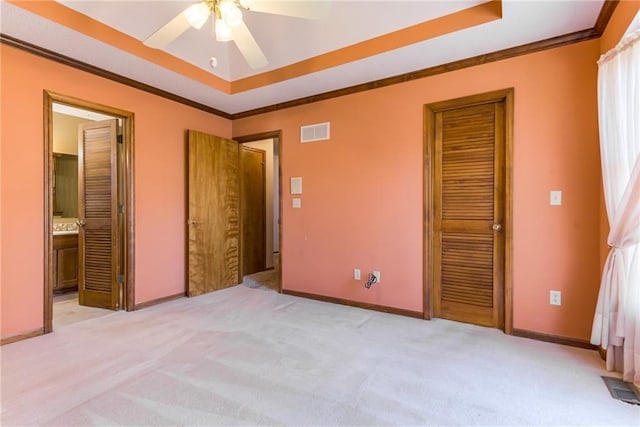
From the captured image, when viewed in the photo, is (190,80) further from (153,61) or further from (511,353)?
(511,353)

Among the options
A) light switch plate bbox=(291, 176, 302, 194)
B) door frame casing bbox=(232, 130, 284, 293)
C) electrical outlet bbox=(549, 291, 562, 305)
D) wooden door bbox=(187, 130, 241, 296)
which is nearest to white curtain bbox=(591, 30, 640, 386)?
electrical outlet bbox=(549, 291, 562, 305)

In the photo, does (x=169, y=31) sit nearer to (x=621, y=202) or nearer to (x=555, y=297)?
(x=621, y=202)

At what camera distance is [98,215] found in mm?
3467

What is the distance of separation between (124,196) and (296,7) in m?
2.70

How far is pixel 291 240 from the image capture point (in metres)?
4.06

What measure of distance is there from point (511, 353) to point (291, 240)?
103 inches

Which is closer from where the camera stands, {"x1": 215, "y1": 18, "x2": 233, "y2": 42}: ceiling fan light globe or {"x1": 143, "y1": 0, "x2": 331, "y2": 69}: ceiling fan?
{"x1": 143, "y1": 0, "x2": 331, "y2": 69}: ceiling fan

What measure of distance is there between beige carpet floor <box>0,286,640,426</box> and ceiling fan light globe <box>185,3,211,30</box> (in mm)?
2266

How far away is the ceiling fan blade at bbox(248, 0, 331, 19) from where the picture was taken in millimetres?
1816

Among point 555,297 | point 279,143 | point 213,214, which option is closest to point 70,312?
point 213,214

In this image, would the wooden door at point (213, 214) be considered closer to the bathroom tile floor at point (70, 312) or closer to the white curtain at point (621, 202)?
the bathroom tile floor at point (70, 312)

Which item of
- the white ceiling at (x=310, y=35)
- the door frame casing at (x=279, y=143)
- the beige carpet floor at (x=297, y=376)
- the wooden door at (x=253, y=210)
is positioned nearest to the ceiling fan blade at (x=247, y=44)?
the white ceiling at (x=310, y=35)

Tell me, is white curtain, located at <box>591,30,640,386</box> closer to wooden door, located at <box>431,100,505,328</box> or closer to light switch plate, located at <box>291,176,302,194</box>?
wooden door, located at <box>431,100,505,328</box>

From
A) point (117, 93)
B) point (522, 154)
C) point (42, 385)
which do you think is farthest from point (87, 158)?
point (522, 154)
